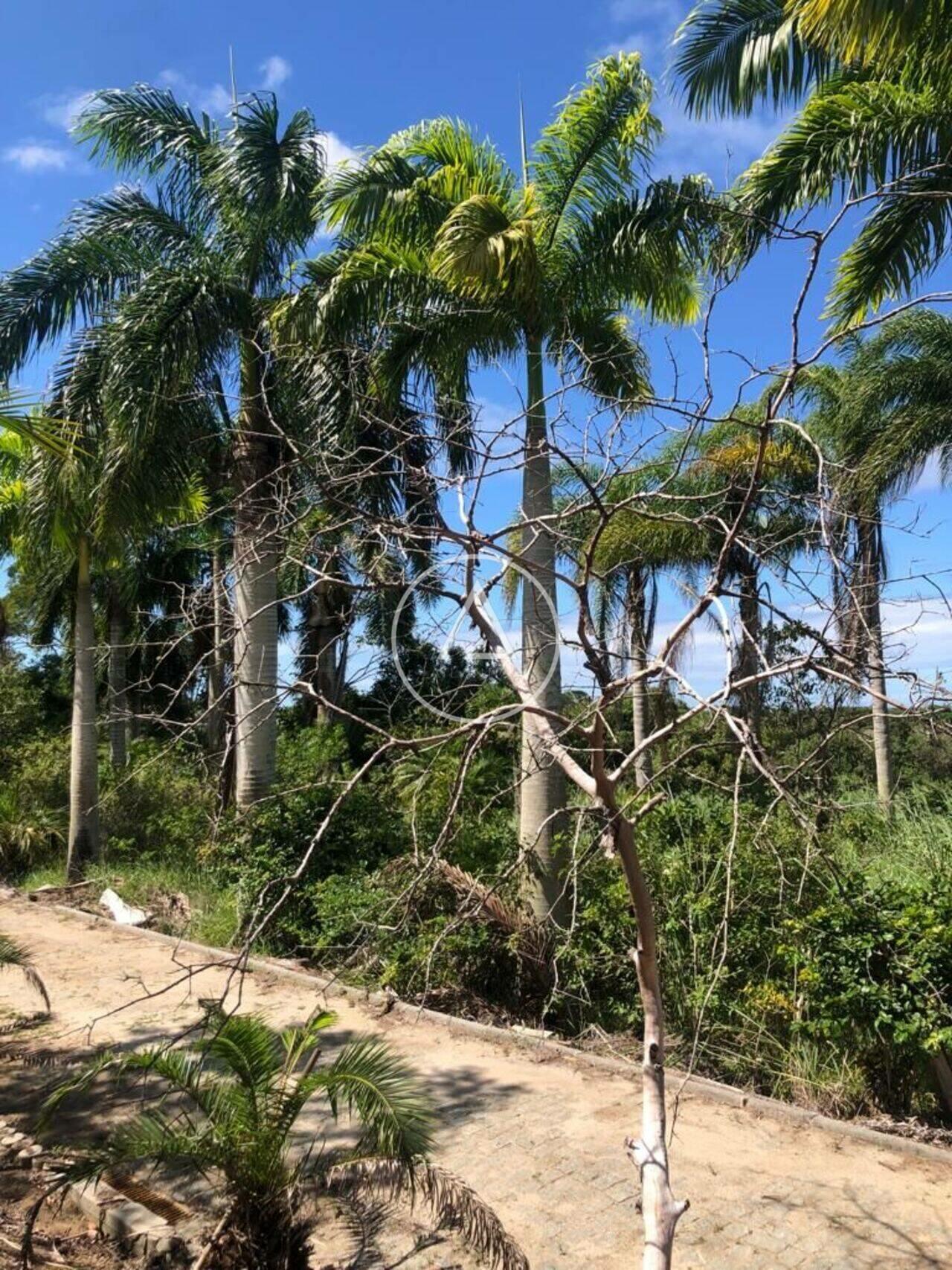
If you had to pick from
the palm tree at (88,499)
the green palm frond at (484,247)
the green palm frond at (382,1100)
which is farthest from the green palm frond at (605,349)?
the green palm frond at (382,1100)

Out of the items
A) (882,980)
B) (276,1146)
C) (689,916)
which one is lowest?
(276,1146)

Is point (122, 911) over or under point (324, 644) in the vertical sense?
under

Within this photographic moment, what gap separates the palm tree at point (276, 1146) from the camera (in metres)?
3.62

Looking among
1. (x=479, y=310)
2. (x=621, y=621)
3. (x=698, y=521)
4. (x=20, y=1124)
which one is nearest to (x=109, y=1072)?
(x=20, y=1124)

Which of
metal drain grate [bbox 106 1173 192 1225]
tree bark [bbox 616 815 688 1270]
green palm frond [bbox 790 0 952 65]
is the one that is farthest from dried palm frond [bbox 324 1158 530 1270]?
green palm frond [bbox 790 0 952 65]

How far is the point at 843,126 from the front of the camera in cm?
820

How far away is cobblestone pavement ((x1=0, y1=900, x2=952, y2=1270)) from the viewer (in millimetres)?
3959

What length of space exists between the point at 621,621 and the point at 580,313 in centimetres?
556

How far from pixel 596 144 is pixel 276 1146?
27.7 feet

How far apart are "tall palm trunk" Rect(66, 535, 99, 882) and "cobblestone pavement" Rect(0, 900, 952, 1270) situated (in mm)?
6641

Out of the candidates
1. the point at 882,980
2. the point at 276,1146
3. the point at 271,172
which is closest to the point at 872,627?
the point at 882,980

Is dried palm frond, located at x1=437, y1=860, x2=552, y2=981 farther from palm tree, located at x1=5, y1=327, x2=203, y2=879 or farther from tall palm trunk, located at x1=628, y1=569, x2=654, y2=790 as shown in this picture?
palm tree, located at x1=5, y1=327, x2=203, y2=879

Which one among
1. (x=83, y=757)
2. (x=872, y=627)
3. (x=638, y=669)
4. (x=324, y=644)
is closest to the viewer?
(x=638, y=669)

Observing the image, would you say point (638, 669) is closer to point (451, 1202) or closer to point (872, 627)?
point (872, 627)
